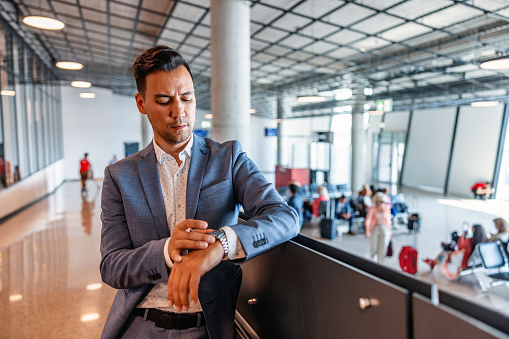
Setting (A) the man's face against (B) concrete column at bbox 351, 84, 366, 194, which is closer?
(A) the man's face

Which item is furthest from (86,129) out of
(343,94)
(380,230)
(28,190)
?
(380,230)


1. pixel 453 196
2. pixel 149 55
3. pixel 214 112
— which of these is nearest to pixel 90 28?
pixel 214 112

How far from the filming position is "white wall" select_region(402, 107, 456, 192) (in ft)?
76.2

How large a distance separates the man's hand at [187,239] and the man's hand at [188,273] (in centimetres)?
2

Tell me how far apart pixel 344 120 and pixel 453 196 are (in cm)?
1229

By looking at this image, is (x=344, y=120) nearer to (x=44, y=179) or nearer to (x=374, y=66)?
(x=374, y=66)

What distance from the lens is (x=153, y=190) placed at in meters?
1.37

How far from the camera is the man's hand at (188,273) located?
105 cm

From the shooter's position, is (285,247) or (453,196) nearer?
(285,247)

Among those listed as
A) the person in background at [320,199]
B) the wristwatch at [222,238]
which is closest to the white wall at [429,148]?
the person in background at [320,199]

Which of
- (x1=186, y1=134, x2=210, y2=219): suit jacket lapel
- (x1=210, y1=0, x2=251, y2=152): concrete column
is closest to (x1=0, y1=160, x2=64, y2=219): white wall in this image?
(x1=210, y1=0, x2=251, y2=152): concrete column

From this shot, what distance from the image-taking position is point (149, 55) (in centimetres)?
130

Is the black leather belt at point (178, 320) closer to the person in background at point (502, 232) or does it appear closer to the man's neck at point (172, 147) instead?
the man's neck at point (172, 147)

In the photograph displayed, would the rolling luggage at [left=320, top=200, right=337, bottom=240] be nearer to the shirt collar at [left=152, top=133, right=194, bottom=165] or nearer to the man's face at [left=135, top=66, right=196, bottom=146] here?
the shirt collar at [left=152, top=133, right=194, bottom=165]
